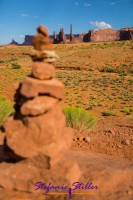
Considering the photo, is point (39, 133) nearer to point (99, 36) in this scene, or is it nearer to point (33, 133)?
point (33, 133)

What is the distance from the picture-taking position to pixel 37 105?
5.44 meters

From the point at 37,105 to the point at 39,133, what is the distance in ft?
1.76

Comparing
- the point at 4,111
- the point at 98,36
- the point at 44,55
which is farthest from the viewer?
the point at 98,36

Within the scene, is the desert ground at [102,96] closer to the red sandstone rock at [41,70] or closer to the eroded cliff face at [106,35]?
the red sandstone rock at [41,70]

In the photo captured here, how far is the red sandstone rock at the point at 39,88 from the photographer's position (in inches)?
215

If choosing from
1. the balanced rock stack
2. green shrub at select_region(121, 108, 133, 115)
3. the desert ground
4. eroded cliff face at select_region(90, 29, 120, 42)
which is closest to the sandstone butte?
the balanced rock stack

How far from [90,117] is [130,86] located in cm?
1865

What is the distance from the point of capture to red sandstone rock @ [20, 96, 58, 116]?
5.41 meters

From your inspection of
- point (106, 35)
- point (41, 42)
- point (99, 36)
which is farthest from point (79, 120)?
point (106, 35)

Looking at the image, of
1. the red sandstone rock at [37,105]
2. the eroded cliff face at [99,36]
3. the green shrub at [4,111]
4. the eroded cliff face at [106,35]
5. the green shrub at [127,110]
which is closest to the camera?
the red sandstone rock at [37,105]

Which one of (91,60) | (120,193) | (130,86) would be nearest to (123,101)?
(130,86)

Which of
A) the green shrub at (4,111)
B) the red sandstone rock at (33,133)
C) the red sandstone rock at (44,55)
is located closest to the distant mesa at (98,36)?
the green shrub at (4,111)

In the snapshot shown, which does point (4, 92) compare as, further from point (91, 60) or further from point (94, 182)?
point (91, 60)

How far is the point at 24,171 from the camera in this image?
5781mm
